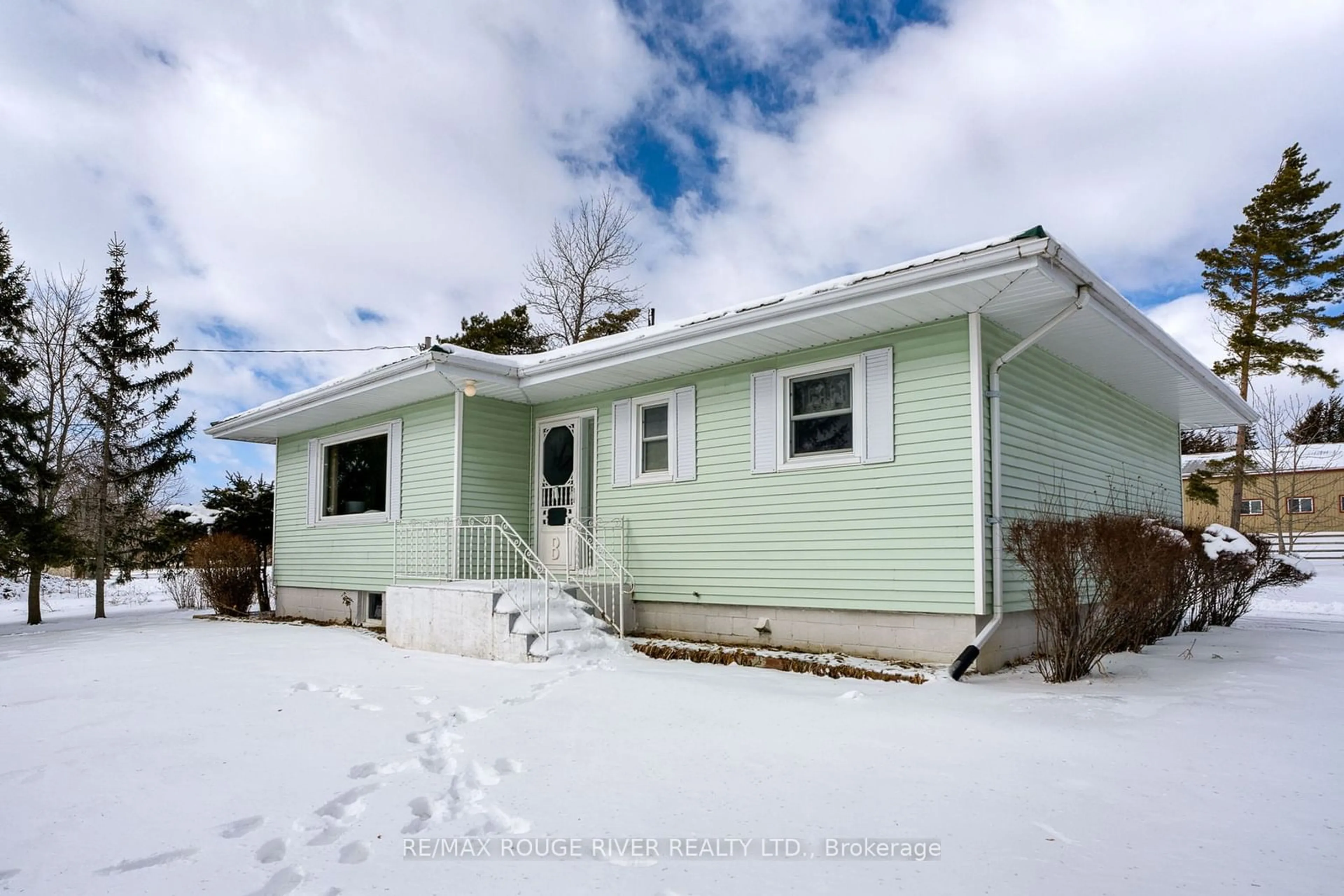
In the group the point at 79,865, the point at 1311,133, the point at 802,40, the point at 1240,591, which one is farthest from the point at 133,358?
the point at 1311,133

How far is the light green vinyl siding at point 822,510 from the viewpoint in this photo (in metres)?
Answer: 6.59

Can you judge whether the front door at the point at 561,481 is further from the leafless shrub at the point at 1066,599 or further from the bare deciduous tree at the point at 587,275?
the bare deciduous tree at the point at 587,275

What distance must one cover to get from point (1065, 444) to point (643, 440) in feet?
15.1

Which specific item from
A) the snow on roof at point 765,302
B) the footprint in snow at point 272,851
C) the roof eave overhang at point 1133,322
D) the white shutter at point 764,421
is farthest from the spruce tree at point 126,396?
the roof eave overhang at point 1133,322

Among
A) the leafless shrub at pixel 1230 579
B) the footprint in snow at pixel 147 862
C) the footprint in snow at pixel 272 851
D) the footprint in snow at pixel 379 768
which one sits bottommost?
the footprint in snow at pixel 379 768

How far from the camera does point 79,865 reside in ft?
8.44

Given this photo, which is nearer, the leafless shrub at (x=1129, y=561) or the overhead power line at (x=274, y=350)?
the leafless shrub at (x=1129, y=561)

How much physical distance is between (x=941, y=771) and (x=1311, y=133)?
26001mm

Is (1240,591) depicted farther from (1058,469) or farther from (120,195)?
(120,195)

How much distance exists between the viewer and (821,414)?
7.52 m

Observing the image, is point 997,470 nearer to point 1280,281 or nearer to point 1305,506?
point 1280,281

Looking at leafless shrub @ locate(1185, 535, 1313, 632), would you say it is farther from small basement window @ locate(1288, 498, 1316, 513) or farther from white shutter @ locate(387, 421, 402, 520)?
small basement window @ locate(1288, 498, 1316, 513)

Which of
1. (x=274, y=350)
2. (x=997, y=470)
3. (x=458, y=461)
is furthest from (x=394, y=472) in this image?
(x=274, y=350)

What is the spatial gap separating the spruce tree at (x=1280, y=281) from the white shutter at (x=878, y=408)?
19.2m
